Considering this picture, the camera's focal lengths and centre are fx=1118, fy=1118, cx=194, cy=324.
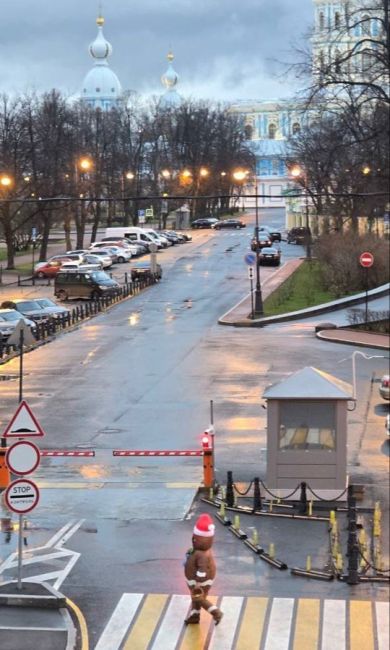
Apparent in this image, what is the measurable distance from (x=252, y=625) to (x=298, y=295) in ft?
140

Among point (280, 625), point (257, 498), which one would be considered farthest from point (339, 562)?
point (257, 498)

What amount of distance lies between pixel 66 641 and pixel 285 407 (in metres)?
7.46

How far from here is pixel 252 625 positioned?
12.6 metres

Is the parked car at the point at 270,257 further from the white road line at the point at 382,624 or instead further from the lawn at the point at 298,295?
the white road line at the point at 382,624

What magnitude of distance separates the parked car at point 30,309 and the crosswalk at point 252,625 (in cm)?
3287

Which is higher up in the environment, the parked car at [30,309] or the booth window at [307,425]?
the booth window at [307,425]

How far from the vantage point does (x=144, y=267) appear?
64.8 metres

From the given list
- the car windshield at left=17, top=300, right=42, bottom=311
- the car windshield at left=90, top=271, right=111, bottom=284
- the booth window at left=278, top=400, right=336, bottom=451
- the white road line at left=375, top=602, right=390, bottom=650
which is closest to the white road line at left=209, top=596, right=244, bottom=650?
the white road line at left=375, top=602, right=390, bottom=650

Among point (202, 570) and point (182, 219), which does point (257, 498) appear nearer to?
point (202, 570)

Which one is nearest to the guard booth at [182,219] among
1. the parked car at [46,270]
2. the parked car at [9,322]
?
the parked car at [46,270]

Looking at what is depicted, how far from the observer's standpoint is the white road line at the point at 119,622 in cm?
1211

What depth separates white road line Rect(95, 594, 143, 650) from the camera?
12109mm

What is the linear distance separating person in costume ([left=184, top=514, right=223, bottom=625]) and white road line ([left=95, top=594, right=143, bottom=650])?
774mm

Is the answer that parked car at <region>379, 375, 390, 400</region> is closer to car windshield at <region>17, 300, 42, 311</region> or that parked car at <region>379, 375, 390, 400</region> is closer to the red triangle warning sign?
the red triangle warning sign
